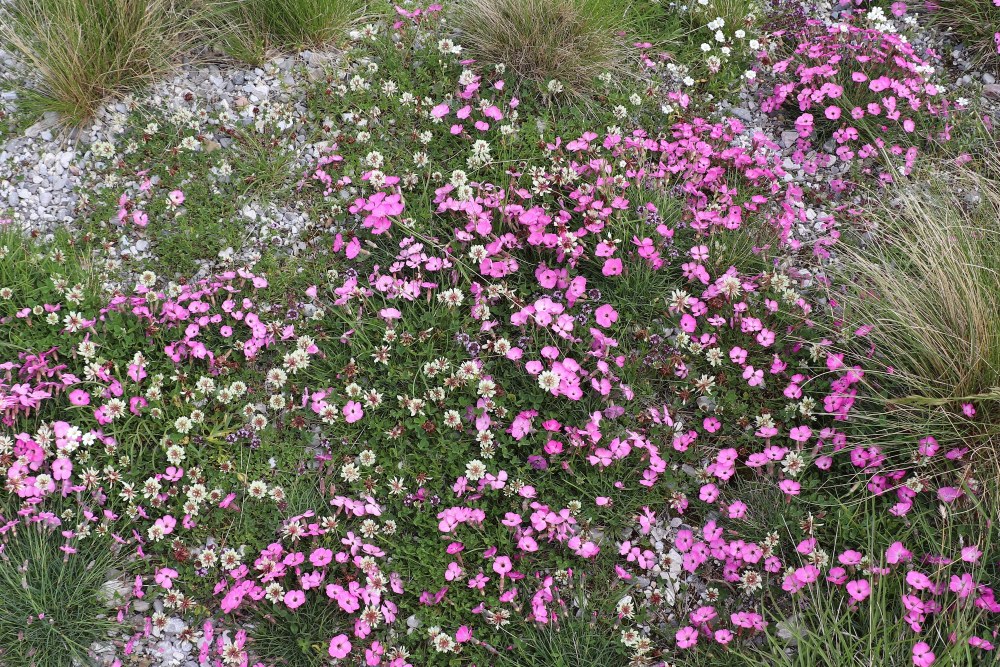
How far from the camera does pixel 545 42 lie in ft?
19.2

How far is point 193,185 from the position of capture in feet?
17.7

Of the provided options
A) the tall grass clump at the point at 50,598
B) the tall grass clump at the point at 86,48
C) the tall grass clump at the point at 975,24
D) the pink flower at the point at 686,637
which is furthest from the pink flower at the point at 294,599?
the tall grass clump at the point at 975,24

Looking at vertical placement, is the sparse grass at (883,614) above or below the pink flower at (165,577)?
above

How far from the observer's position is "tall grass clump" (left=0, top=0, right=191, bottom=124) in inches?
224

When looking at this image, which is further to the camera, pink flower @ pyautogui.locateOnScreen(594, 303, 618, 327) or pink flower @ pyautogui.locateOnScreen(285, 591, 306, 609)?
pink flower @ pyautogui.locateOnScreen(594, 303, 618, 327)

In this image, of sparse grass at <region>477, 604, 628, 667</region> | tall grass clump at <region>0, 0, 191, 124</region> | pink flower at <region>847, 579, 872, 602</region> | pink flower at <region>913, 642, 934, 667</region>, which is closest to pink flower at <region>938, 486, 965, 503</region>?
pink flower at <region>847, 579, 872, 602</region>

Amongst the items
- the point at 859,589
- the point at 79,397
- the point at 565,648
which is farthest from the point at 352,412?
the point at 859,589

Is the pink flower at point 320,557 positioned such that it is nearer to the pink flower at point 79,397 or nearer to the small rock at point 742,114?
the pink flower at point 79,397

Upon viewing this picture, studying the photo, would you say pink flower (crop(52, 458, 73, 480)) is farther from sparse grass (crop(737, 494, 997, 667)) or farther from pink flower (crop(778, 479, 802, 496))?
pink flower (crop(778, 479, 802, 496))

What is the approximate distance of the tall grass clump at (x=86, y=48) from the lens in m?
5.68

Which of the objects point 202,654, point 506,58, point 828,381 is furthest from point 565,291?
point 202,654

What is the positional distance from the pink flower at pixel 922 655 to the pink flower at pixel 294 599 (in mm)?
2911

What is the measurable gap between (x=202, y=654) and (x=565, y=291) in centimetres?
292

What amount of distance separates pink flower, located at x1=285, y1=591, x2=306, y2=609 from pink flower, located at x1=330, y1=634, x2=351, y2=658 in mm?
252
